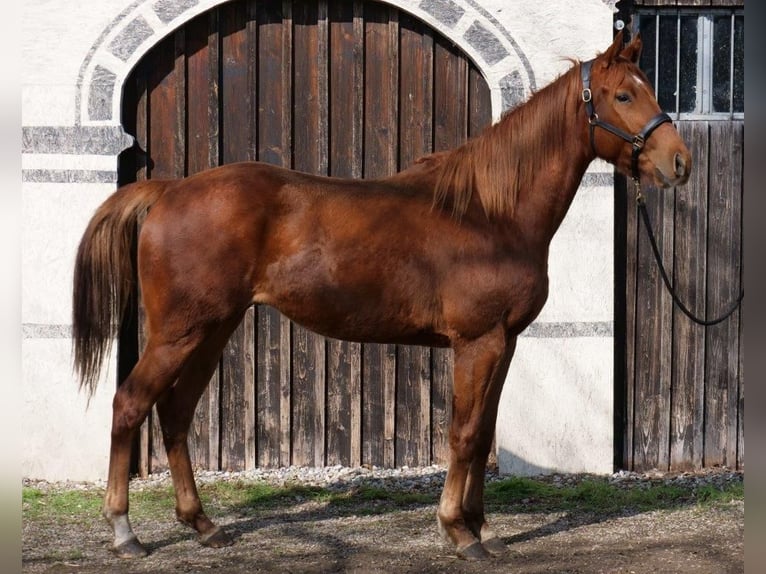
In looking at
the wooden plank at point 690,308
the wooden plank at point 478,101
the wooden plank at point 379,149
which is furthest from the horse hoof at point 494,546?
the wooden plank at point 478,101

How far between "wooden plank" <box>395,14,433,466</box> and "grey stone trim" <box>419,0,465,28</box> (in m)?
0.19

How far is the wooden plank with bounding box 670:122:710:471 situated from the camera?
646cm

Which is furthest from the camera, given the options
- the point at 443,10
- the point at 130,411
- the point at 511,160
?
the point at 443,10

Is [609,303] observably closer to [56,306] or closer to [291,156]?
[291,156]

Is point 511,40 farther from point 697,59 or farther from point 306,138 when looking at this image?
point 306,138

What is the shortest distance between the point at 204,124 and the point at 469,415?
305 cm

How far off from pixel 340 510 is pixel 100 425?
1.81m

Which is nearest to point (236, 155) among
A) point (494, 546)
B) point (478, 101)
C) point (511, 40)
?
point (478, 101)

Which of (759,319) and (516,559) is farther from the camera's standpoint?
(516,559)

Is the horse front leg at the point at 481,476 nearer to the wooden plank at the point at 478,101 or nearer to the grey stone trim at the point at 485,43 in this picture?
the wooden plank at the point at 478,101

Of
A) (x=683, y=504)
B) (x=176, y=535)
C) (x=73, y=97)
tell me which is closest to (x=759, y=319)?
(x=176, y=535)

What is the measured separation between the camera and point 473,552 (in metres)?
4.49

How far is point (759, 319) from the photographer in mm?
1639

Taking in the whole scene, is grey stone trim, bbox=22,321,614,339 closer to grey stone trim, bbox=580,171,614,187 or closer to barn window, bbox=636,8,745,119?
grey stone trim, bbox=580,171,614,187
